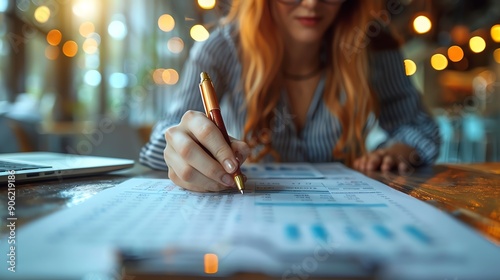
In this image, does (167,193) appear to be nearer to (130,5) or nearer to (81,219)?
(81,219)

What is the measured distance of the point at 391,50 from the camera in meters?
1.08

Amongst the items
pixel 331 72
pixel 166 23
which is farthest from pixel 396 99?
pixel 166 23

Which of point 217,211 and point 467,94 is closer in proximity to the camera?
point 217,211

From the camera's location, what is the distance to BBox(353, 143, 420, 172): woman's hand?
0.78 m

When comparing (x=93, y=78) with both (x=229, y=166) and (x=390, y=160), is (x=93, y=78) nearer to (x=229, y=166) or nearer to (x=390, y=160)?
(x=390, y=160)

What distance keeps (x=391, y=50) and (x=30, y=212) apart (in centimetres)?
95

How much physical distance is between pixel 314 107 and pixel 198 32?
391 mm

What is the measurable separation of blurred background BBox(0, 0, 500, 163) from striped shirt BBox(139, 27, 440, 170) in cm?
216

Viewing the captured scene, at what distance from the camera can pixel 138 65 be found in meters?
5.04

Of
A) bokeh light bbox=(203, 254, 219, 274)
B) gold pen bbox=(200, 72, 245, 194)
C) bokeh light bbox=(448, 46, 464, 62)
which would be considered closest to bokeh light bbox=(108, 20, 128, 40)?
bokeh light bbox=(448, 46, 464, 62)

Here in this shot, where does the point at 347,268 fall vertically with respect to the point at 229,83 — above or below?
below

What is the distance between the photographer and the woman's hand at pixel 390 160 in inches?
30.6

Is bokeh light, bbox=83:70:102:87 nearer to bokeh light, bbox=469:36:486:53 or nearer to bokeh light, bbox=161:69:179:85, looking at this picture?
bokeh light, bbox=161:69:179:85

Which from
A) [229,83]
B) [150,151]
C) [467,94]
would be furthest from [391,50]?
[467,94]
